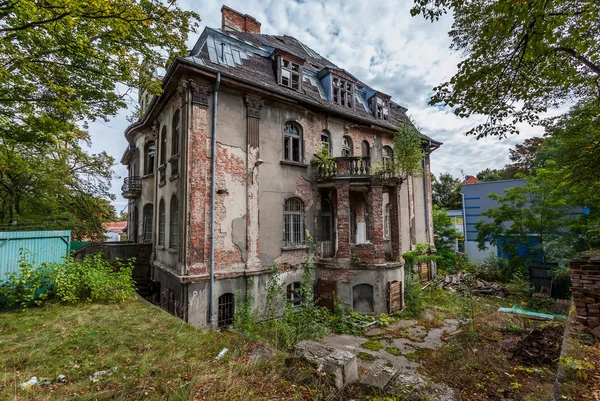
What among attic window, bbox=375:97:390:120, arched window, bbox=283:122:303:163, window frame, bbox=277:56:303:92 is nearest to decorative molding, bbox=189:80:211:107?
arched window, bbox=283:122:303:163

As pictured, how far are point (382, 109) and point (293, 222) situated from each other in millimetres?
9510

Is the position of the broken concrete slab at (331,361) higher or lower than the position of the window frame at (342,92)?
lower

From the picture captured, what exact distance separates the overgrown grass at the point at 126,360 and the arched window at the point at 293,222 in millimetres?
5779

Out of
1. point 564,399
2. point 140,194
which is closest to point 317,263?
point 564,399

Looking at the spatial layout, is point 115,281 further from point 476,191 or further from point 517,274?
point 476,191

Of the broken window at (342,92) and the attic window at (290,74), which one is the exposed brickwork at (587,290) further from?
the broken window at (342,92)

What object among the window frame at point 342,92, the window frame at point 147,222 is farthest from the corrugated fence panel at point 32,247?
the window frame at point 342,92

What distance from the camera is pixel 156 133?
529 inches

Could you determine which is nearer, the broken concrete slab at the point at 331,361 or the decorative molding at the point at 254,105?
the broken concrete slab at the point at 331,361

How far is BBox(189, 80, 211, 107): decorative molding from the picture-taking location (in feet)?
30.3

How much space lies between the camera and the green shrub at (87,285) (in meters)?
7.18

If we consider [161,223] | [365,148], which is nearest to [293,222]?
[161,223]

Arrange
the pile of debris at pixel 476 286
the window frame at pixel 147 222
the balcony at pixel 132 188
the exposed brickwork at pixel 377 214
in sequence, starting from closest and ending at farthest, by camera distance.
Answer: the exposed brickwork at pixel 377 214
the window frame at pixel 147 222
the pile of debris at pixel 476 286
the balcony at pixel 132 188

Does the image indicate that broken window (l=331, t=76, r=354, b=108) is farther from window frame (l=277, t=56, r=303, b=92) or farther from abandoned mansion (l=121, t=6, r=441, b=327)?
window frame (l=277, t=56, r=303, b=92)
